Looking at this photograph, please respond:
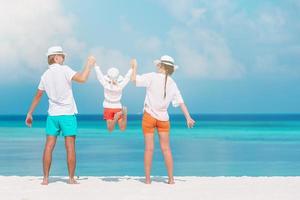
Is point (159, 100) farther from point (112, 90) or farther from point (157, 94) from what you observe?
point (112, 90)

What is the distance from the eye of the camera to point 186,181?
448 inches

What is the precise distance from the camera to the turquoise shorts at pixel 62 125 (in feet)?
34.0

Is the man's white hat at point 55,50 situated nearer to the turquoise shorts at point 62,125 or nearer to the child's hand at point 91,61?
the child's hand at point 91,61

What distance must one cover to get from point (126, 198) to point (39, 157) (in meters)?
20.0

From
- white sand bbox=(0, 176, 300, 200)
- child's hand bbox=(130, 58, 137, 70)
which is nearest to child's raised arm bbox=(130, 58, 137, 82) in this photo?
child's hand bbox=(130, 58, 137, 70)

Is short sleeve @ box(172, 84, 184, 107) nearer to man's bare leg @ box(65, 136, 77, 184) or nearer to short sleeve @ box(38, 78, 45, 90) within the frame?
man's bare leg @ box(65, 136, 77, 184)

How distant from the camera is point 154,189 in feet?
Result: 33.7

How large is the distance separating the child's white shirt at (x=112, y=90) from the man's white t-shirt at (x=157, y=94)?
0.29 m

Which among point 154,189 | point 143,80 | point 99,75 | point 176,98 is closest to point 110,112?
point 99,75

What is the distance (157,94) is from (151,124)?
44 cm

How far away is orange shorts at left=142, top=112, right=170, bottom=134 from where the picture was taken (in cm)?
1048

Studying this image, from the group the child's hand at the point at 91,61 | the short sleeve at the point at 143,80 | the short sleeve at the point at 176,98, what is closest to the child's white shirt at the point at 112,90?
the short sleeve at the point at 143,80

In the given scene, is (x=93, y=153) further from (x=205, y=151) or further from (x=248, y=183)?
(x=248, y=183)

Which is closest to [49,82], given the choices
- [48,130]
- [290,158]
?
[48,130]
